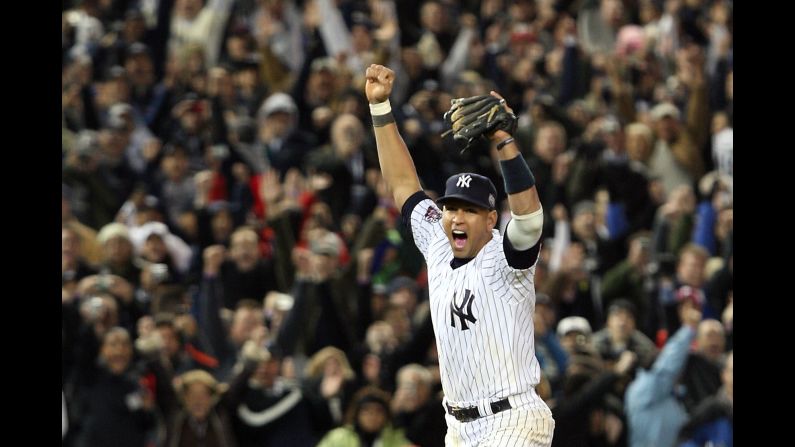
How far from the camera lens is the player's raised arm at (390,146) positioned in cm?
713

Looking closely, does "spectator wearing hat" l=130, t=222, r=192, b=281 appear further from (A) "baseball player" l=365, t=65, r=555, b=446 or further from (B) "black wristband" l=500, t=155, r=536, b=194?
(B) "black wristband" l=500, t=155, r=536, b=194

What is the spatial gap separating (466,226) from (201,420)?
419cm

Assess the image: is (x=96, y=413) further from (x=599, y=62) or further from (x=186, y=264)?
(x=599, y=62)

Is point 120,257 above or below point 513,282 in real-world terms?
above

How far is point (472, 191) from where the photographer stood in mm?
6539

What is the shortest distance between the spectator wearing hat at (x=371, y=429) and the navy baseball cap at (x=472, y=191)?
355 centimetres

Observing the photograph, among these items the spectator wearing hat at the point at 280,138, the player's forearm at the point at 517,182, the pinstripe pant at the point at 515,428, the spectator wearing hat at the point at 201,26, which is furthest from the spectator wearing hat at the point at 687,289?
the spectator wearing hat at the point at 201,26

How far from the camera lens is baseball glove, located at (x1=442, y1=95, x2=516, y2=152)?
612cm

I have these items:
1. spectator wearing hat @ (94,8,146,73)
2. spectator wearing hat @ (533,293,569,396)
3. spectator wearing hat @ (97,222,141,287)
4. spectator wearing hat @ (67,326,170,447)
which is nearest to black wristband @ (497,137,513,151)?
spectator wearing hat @ (533,293,569,396)

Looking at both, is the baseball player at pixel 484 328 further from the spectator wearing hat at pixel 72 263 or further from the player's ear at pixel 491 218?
the spectator wearing hat at pixel 72 263

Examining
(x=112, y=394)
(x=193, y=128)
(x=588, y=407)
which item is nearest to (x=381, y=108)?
(x=588, y=407)

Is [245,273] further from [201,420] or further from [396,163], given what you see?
[396,163]

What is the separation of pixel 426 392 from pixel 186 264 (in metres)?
2.60

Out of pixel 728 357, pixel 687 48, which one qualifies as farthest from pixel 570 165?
pixel 728 357
